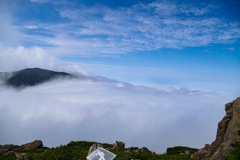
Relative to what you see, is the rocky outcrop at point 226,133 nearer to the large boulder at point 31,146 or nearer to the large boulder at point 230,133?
the large boulder at point 230,133

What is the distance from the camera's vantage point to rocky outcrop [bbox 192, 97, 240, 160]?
2067 cm

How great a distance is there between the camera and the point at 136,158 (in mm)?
21328

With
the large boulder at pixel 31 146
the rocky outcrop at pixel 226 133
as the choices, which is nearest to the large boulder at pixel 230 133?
the rocky outcrop at pixel 226 133

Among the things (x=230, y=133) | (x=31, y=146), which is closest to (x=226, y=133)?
(x=230, y=133)

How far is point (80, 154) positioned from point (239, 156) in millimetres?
19386

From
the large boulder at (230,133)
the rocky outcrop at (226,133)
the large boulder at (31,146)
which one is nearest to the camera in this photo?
the large boulder at (230,133)

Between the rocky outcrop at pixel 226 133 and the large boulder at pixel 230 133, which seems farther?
the rocky outcrop at pixel 226 133

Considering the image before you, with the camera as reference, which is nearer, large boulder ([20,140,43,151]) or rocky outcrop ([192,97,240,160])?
rocky outcrop ([192,97,240,160])

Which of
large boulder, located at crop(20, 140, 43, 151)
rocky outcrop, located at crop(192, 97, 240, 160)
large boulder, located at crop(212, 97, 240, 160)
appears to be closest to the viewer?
large boulder, located at crop(212, 97, 240, 160)

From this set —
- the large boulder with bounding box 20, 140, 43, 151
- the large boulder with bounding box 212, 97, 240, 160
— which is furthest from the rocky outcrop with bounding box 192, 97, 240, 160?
the large boulder with bounding box 20, 140, 43, 151

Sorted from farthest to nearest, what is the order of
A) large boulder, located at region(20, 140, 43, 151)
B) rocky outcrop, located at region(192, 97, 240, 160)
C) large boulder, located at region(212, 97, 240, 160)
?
large boulder, located at region(20, 140, 43, 151) < rocky outcrop, located at region(192, 97, 240, 160) < large boulder, located at region(212, 97, 240, 160)

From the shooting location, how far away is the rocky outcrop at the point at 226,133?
2067cm

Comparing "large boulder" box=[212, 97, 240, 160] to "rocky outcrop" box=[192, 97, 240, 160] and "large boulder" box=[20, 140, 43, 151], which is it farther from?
"large boulder" box=[20, 140, 43, 151]

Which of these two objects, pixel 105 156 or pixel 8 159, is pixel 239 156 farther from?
pixel 8 159
